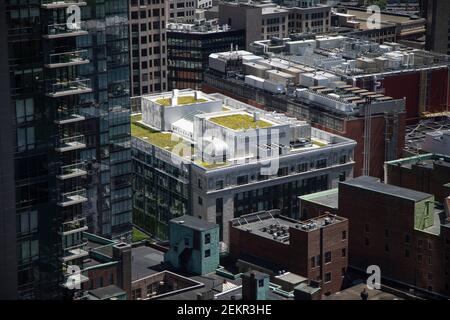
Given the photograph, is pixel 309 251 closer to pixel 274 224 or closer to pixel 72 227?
pixel 274 224

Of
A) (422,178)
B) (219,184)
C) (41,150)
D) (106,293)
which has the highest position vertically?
(41,150)

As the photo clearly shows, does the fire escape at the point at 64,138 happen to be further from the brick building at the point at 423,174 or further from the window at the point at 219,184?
the brick building at the point at 423,174

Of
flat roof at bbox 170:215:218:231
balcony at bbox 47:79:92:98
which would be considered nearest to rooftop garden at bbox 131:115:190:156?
flat roof at bbox 170:215:218:231

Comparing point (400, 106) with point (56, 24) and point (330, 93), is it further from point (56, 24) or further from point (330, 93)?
point (56, 24)

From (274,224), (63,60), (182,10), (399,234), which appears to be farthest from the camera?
(182,10)

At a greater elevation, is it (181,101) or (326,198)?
(181,101)

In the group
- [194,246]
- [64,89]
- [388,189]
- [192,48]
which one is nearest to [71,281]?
[64,89]

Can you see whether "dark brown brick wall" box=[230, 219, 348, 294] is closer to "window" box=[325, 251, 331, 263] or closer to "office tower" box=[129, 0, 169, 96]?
"window" box=[325, 251, 331, 263]

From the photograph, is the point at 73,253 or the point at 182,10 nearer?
the point at 73,253

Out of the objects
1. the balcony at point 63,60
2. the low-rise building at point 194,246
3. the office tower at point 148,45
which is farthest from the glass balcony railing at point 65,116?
the office tower at point 148,45
